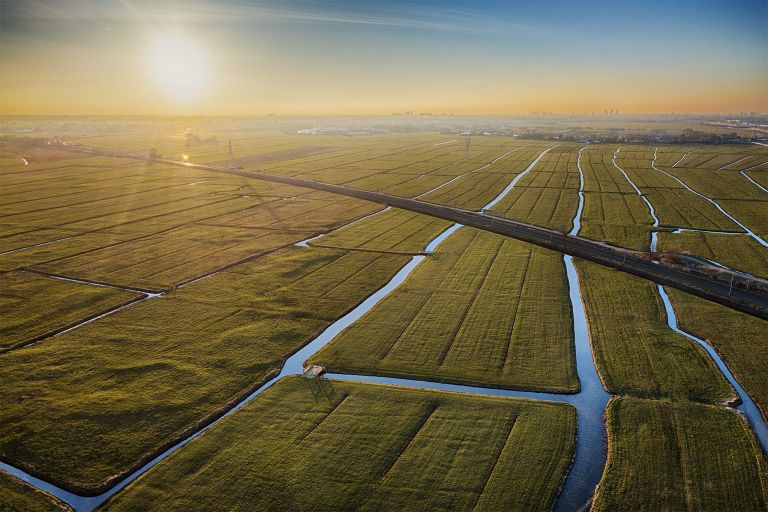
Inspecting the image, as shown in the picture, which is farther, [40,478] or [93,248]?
[93,248]

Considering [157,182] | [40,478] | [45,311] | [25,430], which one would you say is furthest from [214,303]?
[157,182]

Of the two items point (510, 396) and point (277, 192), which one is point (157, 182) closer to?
point (277, 192)

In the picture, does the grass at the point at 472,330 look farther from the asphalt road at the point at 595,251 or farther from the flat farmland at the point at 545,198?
the flat farmland at the point at 545,198

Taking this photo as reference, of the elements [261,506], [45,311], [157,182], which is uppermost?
[157,182]

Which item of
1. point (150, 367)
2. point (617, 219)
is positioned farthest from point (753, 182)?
point (150, 367)

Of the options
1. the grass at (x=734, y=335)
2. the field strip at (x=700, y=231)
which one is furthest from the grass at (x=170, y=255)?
the field strip at (x=700, y=231)

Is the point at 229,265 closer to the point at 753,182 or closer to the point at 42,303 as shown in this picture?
the point at 42,303

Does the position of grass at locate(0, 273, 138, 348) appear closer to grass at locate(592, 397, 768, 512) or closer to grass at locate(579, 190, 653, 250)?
grass at locate(592, 397, 768, 512)
